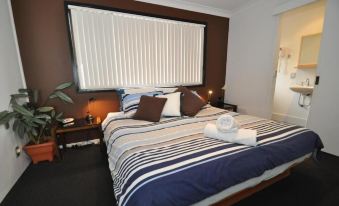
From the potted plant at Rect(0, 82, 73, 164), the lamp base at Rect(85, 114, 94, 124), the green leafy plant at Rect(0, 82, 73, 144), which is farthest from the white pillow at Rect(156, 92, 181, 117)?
the green leafy plant at Rect(0, 82, 73, 144)

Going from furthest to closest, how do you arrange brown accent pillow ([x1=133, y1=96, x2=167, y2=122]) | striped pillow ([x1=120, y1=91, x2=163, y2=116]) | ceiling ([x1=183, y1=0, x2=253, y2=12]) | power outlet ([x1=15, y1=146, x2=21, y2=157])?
ceiling ([x1=183, y1=0, x2=253, y2=12]) < striped pillow ([x1=120, y1=91, x2=163, y2=116]) < brown accent pillow ([x1=133, y1=96, x2=167, y2=122]) < power outlet ([x1=15, y1=146, x2=21, y2=157])

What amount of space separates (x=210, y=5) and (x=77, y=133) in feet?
11.3

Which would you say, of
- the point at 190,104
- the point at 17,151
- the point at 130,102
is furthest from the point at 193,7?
the point at 17,151

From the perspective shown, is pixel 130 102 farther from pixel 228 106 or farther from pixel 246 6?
pixel 246 6

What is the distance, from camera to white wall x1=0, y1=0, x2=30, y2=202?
5.79 ft

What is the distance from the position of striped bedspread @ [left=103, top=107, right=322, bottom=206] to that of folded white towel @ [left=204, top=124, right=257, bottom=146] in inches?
2.0

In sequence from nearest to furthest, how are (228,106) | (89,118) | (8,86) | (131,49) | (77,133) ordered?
(8,86) → (89,118) → (77,133) → (131,49) → (228,106)

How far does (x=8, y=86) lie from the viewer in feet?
6.46

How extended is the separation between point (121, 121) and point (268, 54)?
112 inches

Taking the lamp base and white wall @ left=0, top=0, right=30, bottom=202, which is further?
the lamp base

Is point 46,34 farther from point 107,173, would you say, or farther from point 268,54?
point 268,54

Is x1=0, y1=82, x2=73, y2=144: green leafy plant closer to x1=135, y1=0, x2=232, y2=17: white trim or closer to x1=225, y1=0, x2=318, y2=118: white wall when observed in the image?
x1=135, y1=0, x2=232, y2=17: white trim

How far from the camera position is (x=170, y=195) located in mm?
959

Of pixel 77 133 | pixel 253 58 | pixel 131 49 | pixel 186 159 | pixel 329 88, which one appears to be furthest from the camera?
pixel 253 58
